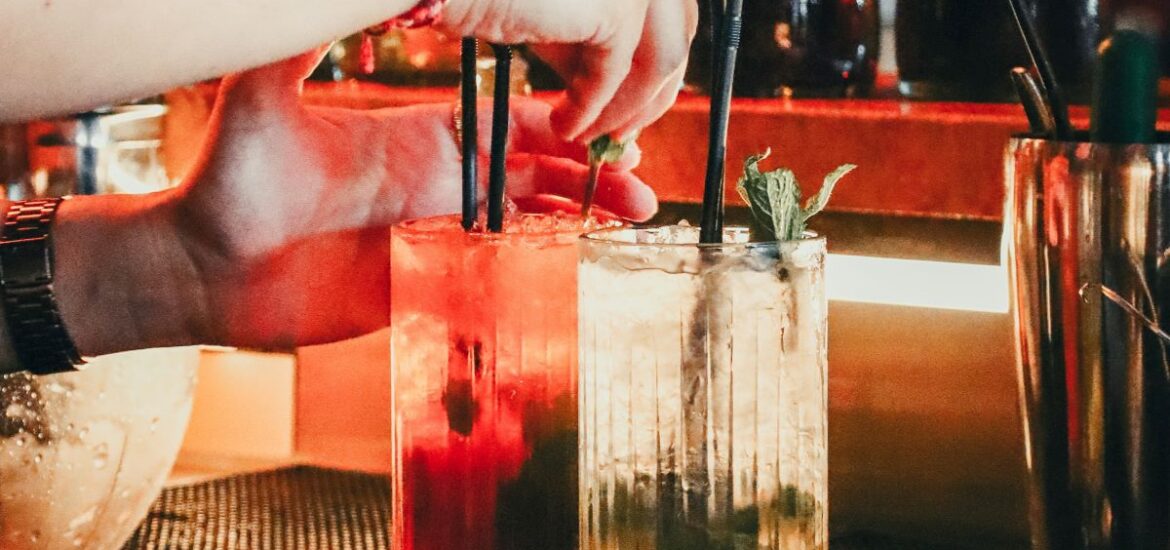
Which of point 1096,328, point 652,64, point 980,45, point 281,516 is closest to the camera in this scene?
point 1096,328

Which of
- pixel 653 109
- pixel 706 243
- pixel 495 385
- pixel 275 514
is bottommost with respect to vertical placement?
pixel 275 514

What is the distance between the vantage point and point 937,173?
1.06 m

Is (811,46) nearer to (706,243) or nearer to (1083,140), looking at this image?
(1083,140)

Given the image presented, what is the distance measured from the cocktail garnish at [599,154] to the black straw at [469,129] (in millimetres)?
126

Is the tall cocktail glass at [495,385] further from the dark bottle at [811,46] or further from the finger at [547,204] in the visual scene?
the dark bottle at [811,46]

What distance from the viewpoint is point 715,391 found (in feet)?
2.39

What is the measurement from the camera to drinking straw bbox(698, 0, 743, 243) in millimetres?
726

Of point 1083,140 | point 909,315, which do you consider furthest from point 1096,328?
point 909,315

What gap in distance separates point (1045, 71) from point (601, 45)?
1.07ft

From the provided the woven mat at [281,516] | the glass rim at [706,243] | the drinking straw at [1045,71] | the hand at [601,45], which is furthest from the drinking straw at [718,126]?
the woven mat at [281,516]

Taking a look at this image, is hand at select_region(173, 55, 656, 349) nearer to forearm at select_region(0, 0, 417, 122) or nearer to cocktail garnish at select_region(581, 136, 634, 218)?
cocktail garnish at select_region(581, 136, 634, 218)

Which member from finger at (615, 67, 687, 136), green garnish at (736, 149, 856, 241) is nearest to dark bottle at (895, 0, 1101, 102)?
finger at (615, 67, 687, 136)

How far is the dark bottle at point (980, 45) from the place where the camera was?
3.29 ft

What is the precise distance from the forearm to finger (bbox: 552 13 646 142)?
17 centimetres
